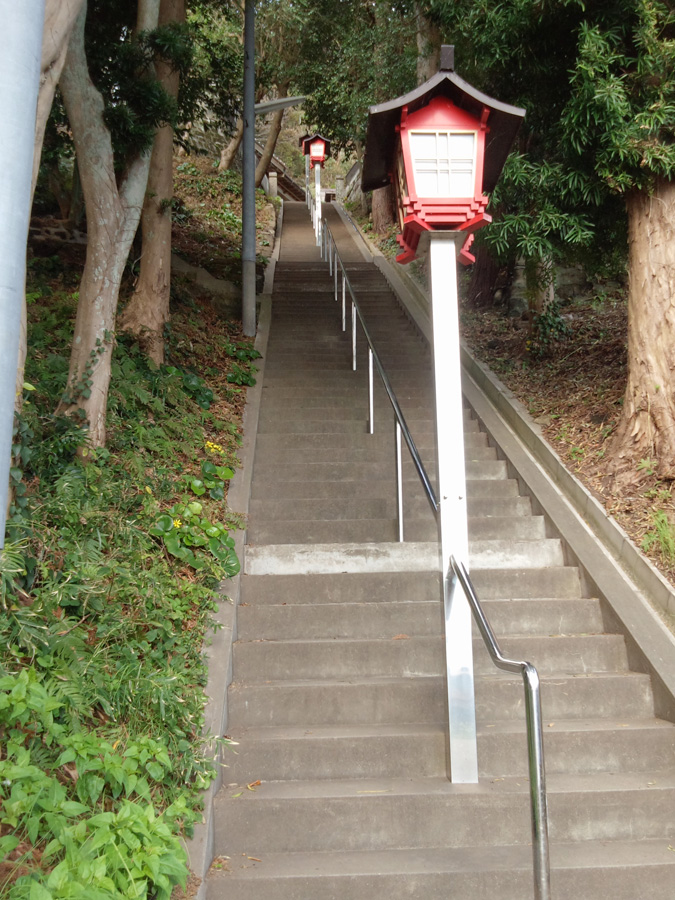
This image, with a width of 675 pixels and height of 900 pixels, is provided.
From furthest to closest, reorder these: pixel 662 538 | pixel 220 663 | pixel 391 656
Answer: pixel 662 538 < pixel 391 656 < pixel 220 663

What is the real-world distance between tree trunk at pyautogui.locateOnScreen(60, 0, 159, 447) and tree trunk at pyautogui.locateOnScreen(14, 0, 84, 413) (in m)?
1.32

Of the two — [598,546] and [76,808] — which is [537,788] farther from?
[598,546]

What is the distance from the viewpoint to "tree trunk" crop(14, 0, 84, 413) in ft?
11.9

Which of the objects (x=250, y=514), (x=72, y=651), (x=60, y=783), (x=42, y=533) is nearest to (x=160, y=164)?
(x=250, y=514)

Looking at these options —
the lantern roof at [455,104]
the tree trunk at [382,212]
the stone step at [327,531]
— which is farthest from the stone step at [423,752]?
the tree trunk at [382,212]

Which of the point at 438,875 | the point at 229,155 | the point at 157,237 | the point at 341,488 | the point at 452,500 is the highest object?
the point at 229,155

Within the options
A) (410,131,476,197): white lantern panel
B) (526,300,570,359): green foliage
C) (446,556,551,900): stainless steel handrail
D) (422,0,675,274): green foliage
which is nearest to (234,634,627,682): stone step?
(446,556,551,900): stainless steel handrail

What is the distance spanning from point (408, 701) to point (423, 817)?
26.3 inches

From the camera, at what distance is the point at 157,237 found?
25.2 ft

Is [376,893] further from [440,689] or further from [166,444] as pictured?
[166,444]

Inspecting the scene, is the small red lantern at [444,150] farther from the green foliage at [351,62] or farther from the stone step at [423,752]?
the green foliage at [351,62]

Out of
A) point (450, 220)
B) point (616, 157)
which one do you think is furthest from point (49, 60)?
point (616, 157)

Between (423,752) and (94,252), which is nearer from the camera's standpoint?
(423,752)

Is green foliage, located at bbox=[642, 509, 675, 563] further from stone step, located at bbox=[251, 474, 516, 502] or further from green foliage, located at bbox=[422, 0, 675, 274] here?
green foliage, located at bbox=[422, 0, 675, 274]
